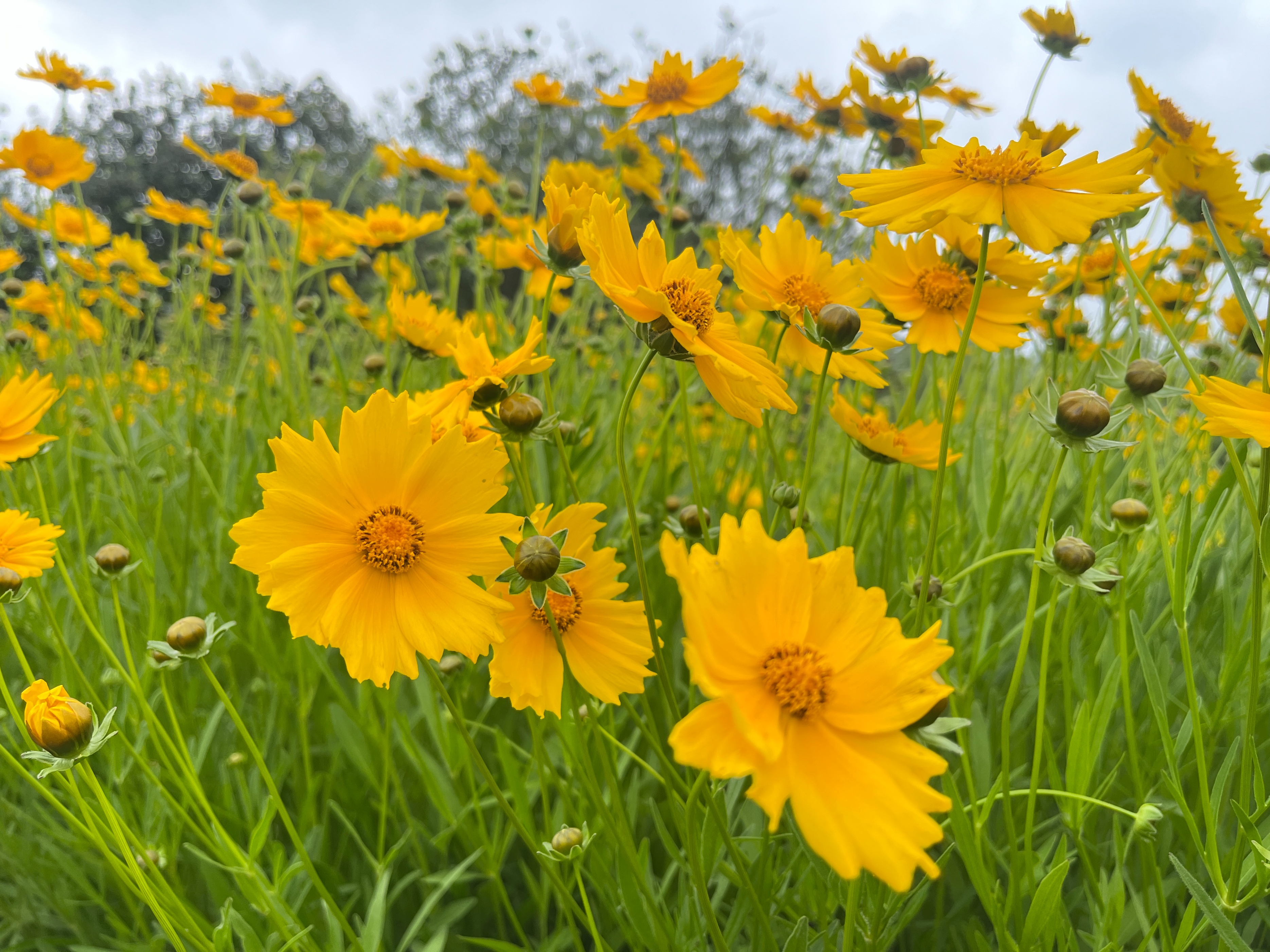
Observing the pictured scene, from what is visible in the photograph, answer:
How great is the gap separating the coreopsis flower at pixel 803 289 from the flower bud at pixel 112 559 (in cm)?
64

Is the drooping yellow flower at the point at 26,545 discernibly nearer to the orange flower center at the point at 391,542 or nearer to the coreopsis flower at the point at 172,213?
the orange flower center at the point at 391,542

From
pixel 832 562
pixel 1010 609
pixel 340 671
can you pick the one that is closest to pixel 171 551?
pixel 340 671

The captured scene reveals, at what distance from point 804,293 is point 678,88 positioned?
749 millimetres

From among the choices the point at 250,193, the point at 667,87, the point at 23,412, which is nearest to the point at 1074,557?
the point at 23,412

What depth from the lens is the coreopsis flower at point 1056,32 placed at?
1.13 meters

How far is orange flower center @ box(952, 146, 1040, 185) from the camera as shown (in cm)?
58

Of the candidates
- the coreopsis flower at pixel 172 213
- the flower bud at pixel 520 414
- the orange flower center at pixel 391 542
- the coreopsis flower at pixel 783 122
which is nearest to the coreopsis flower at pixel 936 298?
the flower bud at pixel 520 414

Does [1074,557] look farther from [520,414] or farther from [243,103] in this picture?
[243,103]

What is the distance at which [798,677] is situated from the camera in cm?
39

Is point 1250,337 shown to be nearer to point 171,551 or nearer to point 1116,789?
point 1116,789

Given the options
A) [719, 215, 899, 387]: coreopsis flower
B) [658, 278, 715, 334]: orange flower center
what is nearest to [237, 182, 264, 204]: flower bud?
[719, 215, 899, 387]: coreopsis flower

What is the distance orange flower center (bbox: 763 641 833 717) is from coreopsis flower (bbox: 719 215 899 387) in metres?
0.33

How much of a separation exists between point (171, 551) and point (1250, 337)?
1686mm

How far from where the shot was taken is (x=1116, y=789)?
0.90m
